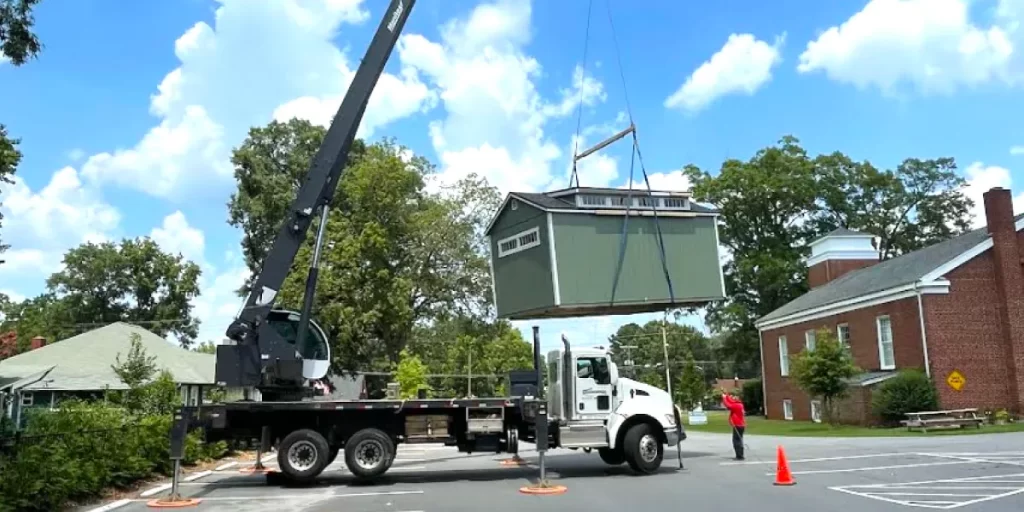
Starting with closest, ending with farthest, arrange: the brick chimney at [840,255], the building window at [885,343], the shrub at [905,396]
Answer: the shrub at [905,396] < the building window at [885,343] < the brick chimney at [840,255]

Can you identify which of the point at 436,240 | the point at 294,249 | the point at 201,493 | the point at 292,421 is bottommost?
the point at 201,493

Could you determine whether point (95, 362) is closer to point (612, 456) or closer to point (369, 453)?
point (369, 453)

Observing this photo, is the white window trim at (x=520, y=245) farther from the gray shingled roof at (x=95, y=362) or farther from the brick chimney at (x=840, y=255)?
the brick chimney at (x=840, y=255)

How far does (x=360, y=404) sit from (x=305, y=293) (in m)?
2.69

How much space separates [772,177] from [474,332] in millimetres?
27630

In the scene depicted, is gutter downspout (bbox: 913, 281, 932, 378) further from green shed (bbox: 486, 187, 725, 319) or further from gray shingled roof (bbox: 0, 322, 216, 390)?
gray shingled roof (bbox: 0, 322, 216, 390)

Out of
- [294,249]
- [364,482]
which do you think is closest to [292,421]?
[364,482]

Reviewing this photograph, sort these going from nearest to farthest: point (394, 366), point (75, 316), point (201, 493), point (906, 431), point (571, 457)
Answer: point (201, 493), point (571, 457), point (906, 431), point (394, 366), point (75, 316)

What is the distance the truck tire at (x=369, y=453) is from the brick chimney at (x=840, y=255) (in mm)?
41081

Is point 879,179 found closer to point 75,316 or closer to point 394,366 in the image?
point 394,366

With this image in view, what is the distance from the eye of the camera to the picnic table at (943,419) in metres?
31.2

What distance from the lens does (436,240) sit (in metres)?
45.0

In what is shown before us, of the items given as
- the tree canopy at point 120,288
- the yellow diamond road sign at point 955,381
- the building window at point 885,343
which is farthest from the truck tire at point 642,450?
the tree canopy at point 120,288

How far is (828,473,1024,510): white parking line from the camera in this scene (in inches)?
493
